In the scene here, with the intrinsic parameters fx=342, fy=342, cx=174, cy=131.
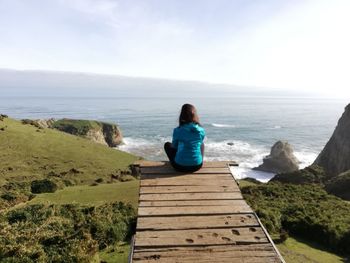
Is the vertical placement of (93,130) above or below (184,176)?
below

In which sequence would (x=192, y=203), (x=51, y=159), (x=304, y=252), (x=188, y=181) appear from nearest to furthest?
(x=192, y=203) → (x=188, y=181) → (x=304, y=252) → (x=51, y=159)

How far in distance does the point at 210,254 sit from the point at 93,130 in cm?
8509

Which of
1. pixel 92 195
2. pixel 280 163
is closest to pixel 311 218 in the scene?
pixel 92 195

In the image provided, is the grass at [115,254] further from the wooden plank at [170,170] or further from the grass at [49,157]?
the grass at [49,157]

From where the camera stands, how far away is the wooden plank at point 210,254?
593cm

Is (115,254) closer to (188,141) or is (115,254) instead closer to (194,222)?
(188,141)

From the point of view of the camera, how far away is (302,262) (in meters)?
15.1

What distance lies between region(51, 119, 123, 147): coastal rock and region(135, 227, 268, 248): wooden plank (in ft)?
268

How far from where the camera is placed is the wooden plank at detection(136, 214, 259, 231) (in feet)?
22.7

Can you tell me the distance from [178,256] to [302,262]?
11.3 meters

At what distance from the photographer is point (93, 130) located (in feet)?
290

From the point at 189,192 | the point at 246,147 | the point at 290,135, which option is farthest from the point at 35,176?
the point at 290,135

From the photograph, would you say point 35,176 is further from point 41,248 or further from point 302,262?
point 302,262

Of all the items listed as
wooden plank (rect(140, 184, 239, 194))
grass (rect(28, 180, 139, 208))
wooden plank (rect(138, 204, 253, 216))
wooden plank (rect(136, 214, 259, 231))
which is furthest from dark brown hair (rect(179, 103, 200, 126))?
grass (rect(28, 180, 139, 208))
